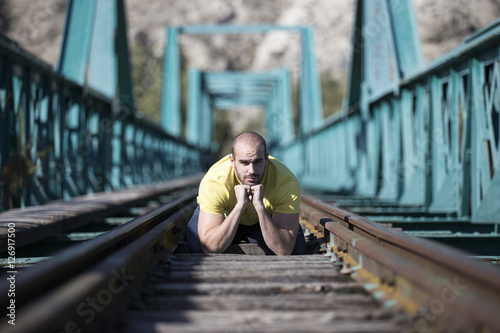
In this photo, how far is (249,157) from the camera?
379 centimetres

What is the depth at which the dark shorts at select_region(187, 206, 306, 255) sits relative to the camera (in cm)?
435

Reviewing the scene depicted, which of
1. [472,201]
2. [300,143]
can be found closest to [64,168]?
[472,201]

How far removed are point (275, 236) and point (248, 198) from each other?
34cm

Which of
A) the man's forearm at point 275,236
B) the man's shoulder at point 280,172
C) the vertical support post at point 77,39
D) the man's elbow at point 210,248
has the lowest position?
the man's elbow at point 210,248

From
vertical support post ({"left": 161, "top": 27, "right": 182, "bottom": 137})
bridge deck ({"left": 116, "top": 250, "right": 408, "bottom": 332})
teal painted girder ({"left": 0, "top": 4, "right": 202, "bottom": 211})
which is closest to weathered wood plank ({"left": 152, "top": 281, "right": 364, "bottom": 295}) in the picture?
bridge deck ({"left": 116, "top": 250, "right": 408, "bottom": 332})

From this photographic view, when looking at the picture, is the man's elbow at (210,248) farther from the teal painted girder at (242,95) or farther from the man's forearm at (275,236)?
the teal painted girder at (242,95)

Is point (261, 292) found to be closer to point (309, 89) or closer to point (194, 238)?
point (194, 238)

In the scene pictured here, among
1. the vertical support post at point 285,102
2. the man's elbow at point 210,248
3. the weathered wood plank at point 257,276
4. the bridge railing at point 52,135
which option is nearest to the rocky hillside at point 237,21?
the vertical support post at point 285,102

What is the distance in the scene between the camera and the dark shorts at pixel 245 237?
14.3 ft

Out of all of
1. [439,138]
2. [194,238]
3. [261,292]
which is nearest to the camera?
[261,292]

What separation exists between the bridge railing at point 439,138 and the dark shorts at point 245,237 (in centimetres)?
277

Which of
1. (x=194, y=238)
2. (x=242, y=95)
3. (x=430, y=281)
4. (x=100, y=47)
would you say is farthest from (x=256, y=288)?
(x=242, y=95)

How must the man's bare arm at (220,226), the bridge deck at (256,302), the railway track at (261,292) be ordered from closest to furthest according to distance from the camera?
the railway track at (261,292), the bridge deck at (256,302), the man's bare arm at (220,226)

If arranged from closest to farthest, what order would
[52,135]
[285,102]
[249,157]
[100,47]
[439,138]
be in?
[249,157]
[439,138]
[52,135]
[100,47]
[285,102]
